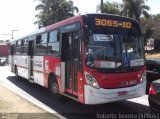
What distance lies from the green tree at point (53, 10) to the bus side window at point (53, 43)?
4770 centimetres

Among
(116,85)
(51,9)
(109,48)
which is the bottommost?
(116,85)

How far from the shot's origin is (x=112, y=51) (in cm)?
968

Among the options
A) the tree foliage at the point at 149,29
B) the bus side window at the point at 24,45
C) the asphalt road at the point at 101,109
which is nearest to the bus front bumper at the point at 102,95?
the asphalt road at the point at 101,109

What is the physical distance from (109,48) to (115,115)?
2.01 meters

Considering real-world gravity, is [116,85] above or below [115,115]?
above

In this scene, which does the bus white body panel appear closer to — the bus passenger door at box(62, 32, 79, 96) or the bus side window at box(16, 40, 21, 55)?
the bus side window at box(16, 40, 21, 55)

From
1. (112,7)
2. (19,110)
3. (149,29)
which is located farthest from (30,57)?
(149,29)

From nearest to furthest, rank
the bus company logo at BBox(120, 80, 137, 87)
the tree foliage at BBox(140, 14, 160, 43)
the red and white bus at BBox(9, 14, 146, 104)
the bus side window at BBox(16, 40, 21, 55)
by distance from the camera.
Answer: the red and white bus at BBox(9, 14, 146, 104)
the bus company logo at BBox(120, 80, 137, 87)
the bus side window at BBox(16, 40, 21, 55)
the tree foliage at BBox(140, 14, 160, 43)

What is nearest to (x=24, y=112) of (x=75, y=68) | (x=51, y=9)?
(x=75, y=68)

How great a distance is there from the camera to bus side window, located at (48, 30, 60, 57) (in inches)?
469

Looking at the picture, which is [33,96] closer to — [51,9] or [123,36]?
[123,36]

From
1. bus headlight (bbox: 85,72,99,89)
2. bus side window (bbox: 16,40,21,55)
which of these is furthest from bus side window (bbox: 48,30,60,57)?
bus side window (bbox: 16,40,21,55)

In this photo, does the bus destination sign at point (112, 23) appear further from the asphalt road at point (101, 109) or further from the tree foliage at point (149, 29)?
the tree foliage at point (149, 29)

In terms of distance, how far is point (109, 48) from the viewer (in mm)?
9672
